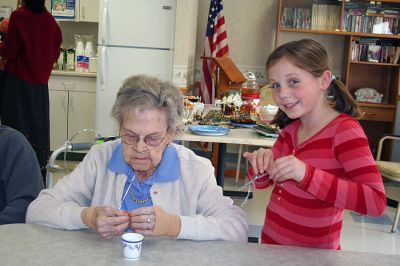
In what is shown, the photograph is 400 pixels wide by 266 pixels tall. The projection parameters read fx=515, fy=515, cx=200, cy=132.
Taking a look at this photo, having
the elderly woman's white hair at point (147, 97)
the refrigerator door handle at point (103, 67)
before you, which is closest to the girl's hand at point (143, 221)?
the elderly woman's white hair at point (147, 97)

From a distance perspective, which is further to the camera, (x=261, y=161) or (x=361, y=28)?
→ (x=361, y=28)

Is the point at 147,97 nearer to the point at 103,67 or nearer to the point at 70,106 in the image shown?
the point at 103,67

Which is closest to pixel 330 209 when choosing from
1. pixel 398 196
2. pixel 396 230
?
pixel 396 230

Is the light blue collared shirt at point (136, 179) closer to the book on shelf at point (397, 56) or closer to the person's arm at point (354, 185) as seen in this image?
the person's arm at point (354, 185)

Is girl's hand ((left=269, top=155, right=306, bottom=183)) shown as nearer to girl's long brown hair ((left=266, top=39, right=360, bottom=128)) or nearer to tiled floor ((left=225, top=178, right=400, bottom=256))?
girl's long brown hair ((left=266, top=39, right=360, bottom=128))

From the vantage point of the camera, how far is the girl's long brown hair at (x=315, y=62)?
1598 mm

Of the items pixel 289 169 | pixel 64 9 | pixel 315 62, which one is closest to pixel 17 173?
pixel 289 169

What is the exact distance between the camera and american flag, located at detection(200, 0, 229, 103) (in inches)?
222

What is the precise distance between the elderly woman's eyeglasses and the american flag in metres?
4.03

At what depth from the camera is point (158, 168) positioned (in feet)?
5.34

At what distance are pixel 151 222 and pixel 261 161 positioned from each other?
1.28 ft

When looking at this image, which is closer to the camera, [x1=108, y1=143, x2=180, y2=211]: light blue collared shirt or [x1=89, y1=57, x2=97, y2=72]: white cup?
[x1=108, y1=143, x2=180, y2=211]: light blue collared shirt

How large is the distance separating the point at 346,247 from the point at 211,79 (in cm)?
264

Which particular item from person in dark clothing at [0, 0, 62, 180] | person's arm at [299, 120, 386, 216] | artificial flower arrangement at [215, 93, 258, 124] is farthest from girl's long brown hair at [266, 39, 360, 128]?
person in dark clothing at [0, 0, 62, 180]
